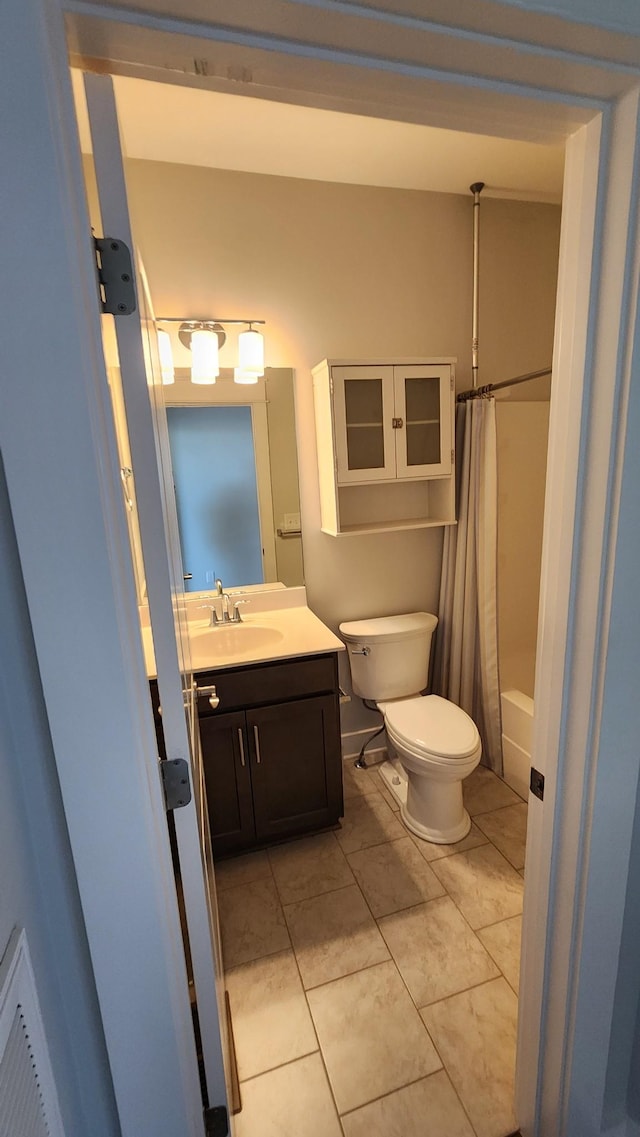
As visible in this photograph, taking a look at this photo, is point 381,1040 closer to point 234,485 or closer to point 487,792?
Answer: point 487,792

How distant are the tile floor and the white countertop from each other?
2.79 ft

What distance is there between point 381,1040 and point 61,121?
1.95 m

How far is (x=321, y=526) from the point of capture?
2211mm

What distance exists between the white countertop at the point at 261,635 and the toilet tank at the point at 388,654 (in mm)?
244

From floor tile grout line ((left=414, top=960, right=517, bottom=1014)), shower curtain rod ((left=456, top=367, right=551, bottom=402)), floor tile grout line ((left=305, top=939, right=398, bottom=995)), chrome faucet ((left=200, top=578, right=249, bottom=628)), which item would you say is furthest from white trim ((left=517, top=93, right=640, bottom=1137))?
chrome faucet ((left=200, top=578, right=249, bottom=628))

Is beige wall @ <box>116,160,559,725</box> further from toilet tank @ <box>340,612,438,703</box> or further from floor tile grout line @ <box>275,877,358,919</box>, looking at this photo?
floor tile grout line @ <box>275,877,358,919</box>

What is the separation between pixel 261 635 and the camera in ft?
6.48

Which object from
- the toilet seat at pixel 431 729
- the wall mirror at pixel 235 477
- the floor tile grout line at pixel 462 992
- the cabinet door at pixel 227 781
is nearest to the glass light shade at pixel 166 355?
the wall mirror at pixel 235 477

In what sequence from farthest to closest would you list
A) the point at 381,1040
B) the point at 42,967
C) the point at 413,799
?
the point at 413,799
the point at 381,1040
the point at 42,967

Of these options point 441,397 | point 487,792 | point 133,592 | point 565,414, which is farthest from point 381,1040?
point 441,397

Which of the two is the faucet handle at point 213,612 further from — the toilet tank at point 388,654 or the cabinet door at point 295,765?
the toilet tank at point 388,654

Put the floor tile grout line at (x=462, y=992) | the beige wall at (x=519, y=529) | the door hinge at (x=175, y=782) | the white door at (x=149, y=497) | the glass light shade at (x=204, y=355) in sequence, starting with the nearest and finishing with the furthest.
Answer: the white door at (x=149, y=497) < the door hinge at (x=175, y=782) < the floor tile grout line at (x=462, y=992) < the glass light shade at (x=204, y=355) < the beige wall at (x=519, y=529)

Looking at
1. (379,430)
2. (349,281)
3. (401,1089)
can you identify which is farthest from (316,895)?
(349,281)

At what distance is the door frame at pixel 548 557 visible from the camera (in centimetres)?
49
